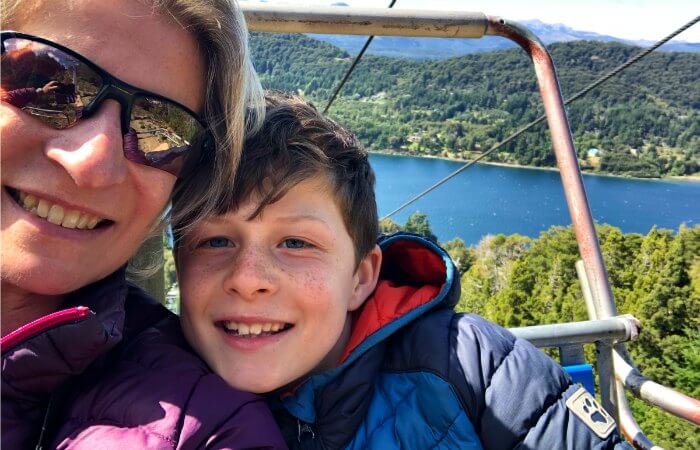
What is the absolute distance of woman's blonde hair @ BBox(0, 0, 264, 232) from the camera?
3.59 ft

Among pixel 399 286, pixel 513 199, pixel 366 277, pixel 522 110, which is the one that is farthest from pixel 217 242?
pixel 522 110

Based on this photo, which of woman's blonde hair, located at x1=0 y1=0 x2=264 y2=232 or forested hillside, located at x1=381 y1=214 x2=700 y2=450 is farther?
forested hillside, located at x1=381 y1=214 x2=700 y2=450

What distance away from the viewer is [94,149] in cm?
89

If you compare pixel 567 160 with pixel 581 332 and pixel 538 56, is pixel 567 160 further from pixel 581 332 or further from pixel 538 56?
pixel 581 332

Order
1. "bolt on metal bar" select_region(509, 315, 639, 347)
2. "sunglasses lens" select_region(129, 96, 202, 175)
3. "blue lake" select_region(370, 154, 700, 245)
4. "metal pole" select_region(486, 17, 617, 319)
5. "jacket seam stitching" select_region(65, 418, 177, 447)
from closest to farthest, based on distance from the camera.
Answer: "jacket seam stitching" select_region(65, 418, 177, 447)
"sunglasses lens" select_region(129, 96, 202, 175)
"bolt on metal bar" select_region(509, 315, 639, 347)
"metal pole" select_region(486, 17, 617, 319)
"blue lake" select_region(370, 154, 700, 245)

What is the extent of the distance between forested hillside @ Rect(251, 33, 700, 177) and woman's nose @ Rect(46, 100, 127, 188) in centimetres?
5614

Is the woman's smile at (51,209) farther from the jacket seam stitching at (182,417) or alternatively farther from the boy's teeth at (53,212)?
the jacket seam stitching at (182,417)

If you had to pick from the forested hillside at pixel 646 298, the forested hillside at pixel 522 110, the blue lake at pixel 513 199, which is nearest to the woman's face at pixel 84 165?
the forested hillside at pixel 646 298

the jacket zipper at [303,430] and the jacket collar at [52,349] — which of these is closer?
the jacket collar at [52,349]

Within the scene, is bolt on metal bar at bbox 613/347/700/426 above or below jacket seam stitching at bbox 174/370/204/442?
below

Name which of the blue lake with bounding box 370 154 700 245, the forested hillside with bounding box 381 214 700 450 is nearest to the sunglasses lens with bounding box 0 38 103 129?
the forested hillside with bounding box 381 214 700 450

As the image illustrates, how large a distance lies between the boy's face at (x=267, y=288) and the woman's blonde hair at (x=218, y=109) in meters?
0.05

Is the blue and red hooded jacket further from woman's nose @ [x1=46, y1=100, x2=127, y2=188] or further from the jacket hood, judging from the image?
woman's nose @ [x1=46, y1=100, x2=127, y2=188]

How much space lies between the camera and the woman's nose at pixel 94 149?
87 cm
